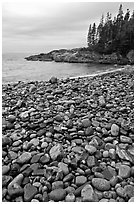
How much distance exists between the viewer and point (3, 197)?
234cm

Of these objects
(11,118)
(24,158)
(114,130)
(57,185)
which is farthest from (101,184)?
(11,118)

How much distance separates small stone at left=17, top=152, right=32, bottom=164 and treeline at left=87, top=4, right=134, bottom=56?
38.6m

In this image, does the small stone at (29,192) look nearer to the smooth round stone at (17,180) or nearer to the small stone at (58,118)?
the smooth round stone at (17,180)

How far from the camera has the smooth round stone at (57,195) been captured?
2.27 metres

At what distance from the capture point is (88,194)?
2.30 meters

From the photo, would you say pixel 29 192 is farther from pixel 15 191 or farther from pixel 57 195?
pixel 57 195

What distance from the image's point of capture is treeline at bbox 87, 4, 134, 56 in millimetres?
39153

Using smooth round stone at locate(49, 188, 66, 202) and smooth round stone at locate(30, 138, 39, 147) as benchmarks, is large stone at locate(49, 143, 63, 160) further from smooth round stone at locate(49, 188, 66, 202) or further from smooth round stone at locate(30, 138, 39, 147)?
smooth round stone at locate(49, 188, 66, 202)

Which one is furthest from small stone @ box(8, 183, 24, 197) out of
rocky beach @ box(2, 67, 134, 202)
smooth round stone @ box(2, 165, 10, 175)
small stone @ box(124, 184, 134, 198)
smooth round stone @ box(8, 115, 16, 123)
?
smooth round stone @ box(8, 115, 16, 123)

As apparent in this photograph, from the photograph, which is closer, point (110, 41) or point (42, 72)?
point (42, 72)

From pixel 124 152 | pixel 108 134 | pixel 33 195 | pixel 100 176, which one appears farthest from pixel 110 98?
pixel 33 195

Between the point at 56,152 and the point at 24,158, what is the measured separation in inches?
17.6

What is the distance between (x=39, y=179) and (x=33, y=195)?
24 centimetres

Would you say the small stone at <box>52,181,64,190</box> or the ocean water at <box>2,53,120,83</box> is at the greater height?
the ocean water at <box>2,53,120,83</box>
